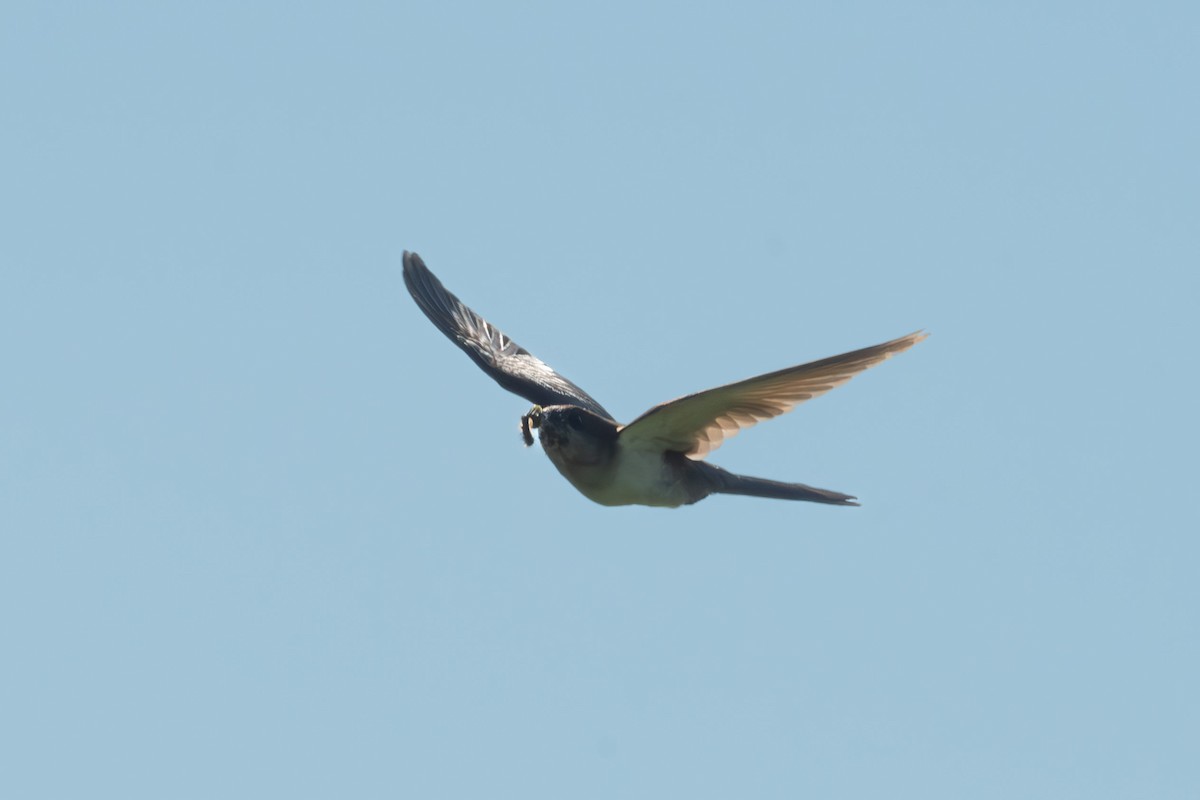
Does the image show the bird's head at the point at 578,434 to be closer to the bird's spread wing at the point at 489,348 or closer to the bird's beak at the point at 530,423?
the bird's beak at the point at 530,423

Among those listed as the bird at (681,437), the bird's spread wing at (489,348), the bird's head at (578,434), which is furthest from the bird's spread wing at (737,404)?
the bird's spread wing at (489,348)

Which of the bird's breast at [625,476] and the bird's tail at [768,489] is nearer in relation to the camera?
the bird's breast at [625,476]

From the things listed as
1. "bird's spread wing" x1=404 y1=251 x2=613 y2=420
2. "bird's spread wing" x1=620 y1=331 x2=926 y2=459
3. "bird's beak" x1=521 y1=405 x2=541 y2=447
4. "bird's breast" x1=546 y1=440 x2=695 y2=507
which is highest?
"bird's spread wing" x1=404 y1=251 x2=613 y2=420

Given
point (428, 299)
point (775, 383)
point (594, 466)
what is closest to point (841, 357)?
point (775, 383)

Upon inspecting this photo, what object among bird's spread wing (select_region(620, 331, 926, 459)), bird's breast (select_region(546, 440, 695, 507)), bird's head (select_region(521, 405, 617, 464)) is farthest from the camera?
bird's breast (select_region(546, 440, 695, 507))

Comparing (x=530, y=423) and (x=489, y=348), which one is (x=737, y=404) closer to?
(x=530, y=423)

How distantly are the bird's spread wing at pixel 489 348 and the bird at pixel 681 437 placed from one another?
2.72 metres

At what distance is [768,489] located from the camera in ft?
54.1

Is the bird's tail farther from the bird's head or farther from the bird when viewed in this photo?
the bird's head

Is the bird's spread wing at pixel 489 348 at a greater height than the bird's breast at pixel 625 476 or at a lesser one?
greater

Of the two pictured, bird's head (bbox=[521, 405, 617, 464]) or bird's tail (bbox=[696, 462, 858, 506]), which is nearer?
bird's head (bbox=[521, 405, 617, 464])

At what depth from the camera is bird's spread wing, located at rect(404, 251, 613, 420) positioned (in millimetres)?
18594

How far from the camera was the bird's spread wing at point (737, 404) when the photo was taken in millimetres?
13352

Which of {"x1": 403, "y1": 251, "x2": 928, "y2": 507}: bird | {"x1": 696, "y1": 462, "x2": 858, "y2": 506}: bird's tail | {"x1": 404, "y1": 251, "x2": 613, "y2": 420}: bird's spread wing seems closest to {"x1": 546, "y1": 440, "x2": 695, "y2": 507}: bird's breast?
{"x1": 403, "y1": 251, "x2": 928, "y2": 507}: bird
